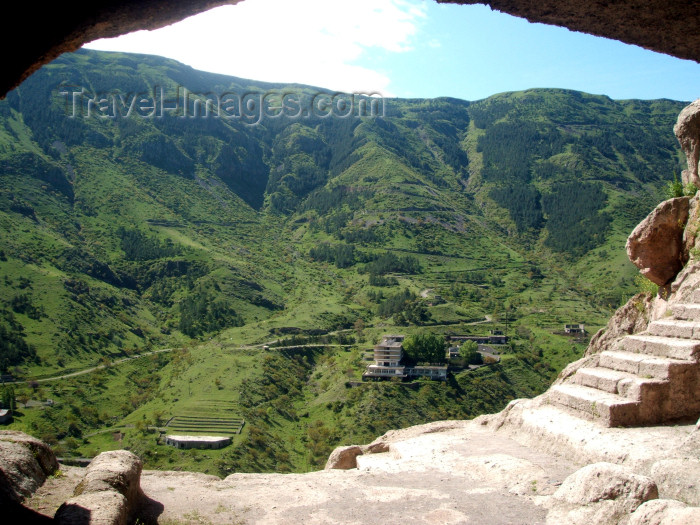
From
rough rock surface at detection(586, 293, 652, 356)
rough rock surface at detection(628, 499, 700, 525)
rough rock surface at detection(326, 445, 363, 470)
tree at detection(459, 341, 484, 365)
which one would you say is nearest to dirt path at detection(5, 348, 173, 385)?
tree at detection(459, 341, 484, 365)

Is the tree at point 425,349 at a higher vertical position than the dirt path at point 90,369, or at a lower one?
higher

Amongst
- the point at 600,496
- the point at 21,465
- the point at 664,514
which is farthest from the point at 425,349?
the point at 664,514

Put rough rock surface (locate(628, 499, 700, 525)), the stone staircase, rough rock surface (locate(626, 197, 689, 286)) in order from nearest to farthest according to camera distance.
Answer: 1. rough rock surface (locate(628, 499, 700, 525))
2. the stone staircase
3. rough rock surface (locate(626, 197, 689, 286))

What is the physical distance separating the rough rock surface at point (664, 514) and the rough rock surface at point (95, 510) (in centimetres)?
569

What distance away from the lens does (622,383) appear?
395 inches

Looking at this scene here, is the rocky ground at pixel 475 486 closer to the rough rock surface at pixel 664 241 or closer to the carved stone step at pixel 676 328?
the carved stone step at pixel 676 328

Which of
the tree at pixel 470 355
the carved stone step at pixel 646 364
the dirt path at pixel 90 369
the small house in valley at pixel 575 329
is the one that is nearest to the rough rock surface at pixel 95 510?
the carved stone step at pixel 646 364

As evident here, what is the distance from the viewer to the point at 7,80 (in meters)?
4.85

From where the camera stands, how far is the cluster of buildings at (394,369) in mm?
58281

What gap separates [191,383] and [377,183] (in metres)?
107

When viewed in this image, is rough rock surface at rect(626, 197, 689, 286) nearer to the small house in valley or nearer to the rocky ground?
the rocky ground

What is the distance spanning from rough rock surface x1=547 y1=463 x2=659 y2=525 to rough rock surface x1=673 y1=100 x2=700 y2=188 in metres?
8.51

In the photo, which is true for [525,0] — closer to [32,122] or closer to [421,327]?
[421,327]

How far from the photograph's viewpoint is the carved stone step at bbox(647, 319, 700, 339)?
10.3 m
